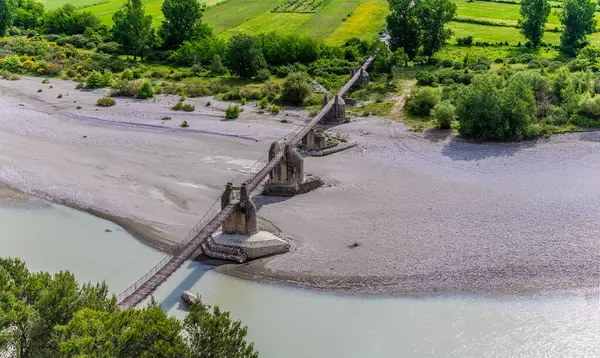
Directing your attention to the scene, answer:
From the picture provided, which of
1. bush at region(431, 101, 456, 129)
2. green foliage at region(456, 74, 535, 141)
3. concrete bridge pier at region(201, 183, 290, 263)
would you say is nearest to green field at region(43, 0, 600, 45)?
bush at region(431, 101, 456, 129)

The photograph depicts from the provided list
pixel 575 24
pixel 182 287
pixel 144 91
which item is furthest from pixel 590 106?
pixel 144 91

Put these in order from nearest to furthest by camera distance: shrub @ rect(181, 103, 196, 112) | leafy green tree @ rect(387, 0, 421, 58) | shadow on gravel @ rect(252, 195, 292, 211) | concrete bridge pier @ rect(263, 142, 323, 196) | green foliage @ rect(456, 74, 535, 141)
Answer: shadow on gravel @ rect(252, 195, 292, 211) < concrete bridge pier @ rect(263, 142, 323, 196) < green foliage @ rect(456, 74, 535, 141) < shrub @ rect(181, 103, 196, 112) < leafy green tree @ rect(387, 0, 421, 58)

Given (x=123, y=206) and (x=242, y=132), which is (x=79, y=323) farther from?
(x=242, y=132)

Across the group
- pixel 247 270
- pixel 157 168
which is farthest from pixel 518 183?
pixel 157 168

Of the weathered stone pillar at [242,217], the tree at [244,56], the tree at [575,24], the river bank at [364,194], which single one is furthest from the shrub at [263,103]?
the tree at [575,24]

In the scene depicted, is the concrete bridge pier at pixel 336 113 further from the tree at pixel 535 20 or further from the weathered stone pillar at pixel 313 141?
the tree at pixel 535 20

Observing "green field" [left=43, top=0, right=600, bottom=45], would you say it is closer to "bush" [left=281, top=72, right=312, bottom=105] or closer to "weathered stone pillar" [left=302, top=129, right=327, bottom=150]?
"bush" [left=281, top=72, right=312, bottom=105]
